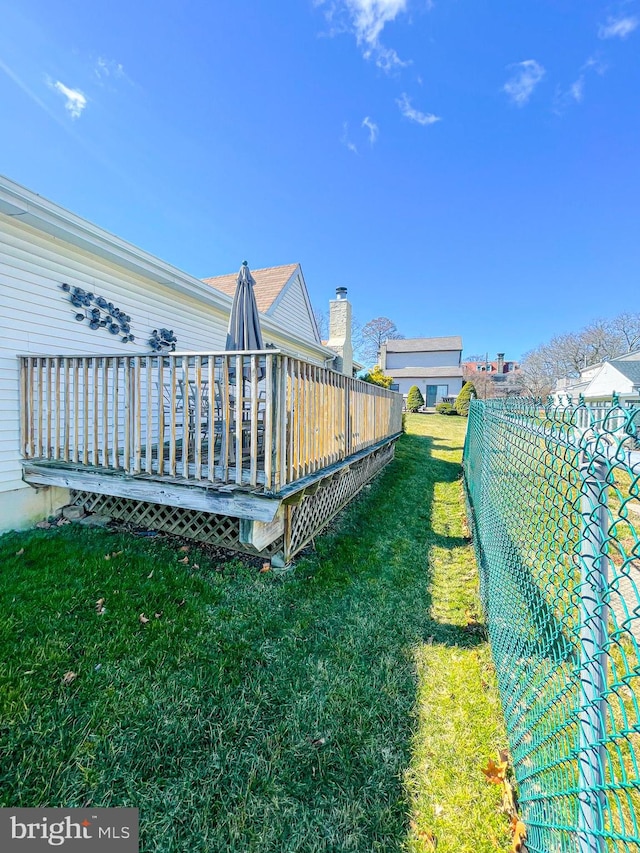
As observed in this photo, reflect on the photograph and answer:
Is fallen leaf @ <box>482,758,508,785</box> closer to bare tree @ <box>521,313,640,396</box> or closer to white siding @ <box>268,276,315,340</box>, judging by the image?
white siding @ <box>268,276,315,340</box>

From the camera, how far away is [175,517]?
172 inches

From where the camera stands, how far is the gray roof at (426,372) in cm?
3303

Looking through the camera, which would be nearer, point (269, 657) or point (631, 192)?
point (269, 657)

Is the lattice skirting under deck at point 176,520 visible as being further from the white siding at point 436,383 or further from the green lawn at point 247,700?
the white siding at point 436,383

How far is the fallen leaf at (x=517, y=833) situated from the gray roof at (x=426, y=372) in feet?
111

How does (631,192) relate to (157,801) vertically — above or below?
above

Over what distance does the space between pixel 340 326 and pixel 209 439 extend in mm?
11875

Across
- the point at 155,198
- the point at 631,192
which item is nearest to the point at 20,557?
the point at 155,198

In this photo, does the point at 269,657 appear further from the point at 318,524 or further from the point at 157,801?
the point at 318,524

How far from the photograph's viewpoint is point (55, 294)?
4730 millimetres

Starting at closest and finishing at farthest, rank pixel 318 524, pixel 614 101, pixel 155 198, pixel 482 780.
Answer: pixel 482 780
pixel 318 524
pixel 614 101
pixel 155 198

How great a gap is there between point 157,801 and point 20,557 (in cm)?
298

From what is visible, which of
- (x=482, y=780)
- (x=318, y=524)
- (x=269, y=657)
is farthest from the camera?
(x=318, y=524)

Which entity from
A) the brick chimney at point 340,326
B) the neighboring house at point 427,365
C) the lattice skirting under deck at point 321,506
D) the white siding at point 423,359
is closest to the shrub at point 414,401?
the neighboring house at point 427,365
